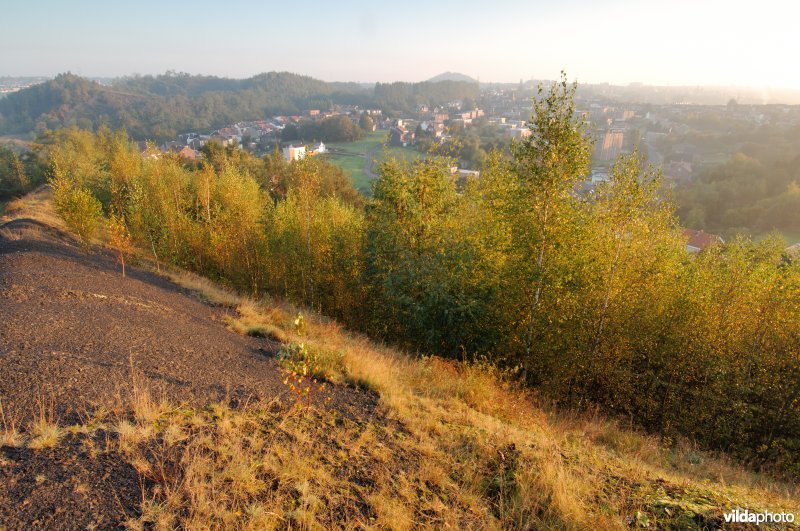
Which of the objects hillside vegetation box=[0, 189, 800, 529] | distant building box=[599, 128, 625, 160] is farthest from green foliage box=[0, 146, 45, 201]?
Answer: distant building box=[599, 128, 625, 160]

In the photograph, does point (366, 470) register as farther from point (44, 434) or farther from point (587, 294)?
point (587, 294)

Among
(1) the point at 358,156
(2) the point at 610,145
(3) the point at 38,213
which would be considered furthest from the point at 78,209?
(2) the point at 610,145

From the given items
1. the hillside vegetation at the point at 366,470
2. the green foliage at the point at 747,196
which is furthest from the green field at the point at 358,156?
the hillside vegetation at the point at 366,470

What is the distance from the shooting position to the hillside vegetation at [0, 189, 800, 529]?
11.9 ft

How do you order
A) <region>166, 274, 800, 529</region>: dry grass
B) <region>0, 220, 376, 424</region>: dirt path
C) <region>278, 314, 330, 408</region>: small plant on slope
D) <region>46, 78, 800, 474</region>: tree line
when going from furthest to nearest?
1. <region>46, 78, 800, 474</region>: tree line
2. <region>278, 314, 330, 408</region>: small plant on slope
3. <region>0, 220, 376, 424</region>: dirt path
4. <region>166, 274, 800, 529</region>: dry grass

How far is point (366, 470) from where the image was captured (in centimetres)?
439

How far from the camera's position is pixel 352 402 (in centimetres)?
609

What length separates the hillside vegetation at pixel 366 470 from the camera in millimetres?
3613

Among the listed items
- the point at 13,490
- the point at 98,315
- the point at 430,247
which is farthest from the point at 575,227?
the point at 98,315

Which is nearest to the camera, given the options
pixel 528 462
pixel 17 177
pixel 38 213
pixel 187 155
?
pixel 528 462

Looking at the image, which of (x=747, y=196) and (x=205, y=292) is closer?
(x=205, y=292)

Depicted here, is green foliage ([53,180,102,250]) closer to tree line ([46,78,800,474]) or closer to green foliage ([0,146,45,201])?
tree line ([46,78,800,474])

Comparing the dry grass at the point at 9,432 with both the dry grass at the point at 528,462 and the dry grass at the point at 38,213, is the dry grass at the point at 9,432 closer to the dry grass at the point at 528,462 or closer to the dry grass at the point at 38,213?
the dry grass at the point at 528,462

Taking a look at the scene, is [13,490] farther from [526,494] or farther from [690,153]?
[690,153]
